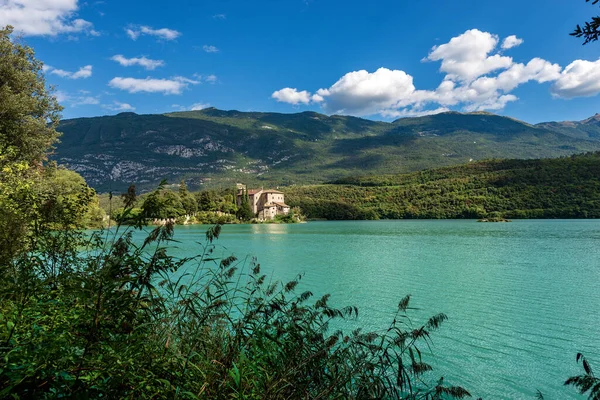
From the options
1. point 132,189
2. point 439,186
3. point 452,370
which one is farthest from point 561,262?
point 439,186

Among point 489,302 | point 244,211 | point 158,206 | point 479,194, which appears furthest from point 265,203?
point 158,206

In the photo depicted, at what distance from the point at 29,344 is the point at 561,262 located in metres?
28.9

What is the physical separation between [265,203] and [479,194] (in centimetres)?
6632

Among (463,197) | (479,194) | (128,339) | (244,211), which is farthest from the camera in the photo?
(463,197)

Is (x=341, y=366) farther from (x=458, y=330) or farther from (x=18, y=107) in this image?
(x=18, y=107)

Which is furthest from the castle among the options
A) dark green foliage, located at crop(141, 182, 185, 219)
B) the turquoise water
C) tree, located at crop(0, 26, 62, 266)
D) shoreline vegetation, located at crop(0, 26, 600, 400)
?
dark green foliage, located at crop(141, 182, 185, 219)

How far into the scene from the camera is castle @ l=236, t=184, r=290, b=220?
104 m

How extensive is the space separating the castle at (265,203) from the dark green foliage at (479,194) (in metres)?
11.7

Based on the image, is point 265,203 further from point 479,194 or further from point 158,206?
point 158,206

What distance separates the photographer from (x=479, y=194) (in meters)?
107

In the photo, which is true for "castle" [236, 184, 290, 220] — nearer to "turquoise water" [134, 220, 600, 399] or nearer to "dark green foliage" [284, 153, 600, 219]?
"dark green foliage" [284, 153, 600, 219]

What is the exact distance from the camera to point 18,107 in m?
13.6

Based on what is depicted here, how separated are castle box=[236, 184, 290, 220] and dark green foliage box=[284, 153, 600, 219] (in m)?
11.7

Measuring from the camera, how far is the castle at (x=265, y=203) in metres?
104
